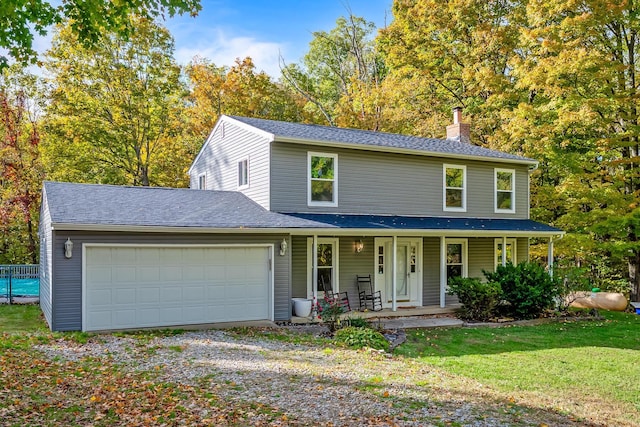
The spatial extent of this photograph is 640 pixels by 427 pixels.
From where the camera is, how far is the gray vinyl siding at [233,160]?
45.6 ft

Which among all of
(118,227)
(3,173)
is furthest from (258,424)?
(3,173)

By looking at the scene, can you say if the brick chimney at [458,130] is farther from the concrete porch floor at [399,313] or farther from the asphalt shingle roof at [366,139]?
the concrete porch floor at [399,313]

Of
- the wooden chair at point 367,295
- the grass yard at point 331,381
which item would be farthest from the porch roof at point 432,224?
the grass yard at point 331,381

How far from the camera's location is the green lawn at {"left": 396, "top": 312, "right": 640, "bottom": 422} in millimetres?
7258

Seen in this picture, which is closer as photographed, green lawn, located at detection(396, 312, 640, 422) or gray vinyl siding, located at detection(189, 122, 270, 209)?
green lawn, located at detection(396, 312, 640, 422)

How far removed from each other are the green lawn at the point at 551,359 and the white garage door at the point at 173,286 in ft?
13.4

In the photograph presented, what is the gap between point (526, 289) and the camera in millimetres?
14016

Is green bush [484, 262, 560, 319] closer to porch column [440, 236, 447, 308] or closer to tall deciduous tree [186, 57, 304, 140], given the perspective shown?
porch column [440, 236, 447, 308]

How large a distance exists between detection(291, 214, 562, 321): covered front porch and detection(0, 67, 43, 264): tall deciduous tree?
47.7 feet

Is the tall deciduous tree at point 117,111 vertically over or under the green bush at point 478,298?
over

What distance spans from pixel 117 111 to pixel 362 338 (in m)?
19.2

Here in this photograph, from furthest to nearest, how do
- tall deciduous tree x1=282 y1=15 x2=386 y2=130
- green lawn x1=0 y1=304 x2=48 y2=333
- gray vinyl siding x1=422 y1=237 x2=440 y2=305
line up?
tall deciduous tree x1=282 y1=15 x2=386 y2=130 → gray vinyl siding x1=422 y1=237 x2=440 y2=305 → green lawn x1=0 y1=304 x2=48 y2=333

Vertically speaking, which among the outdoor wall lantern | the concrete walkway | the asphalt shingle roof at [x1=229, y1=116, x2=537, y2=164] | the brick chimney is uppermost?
the brick chimney

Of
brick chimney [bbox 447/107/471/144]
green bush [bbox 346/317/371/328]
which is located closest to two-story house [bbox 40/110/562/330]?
green bush [bbox 346/317/371/328]
